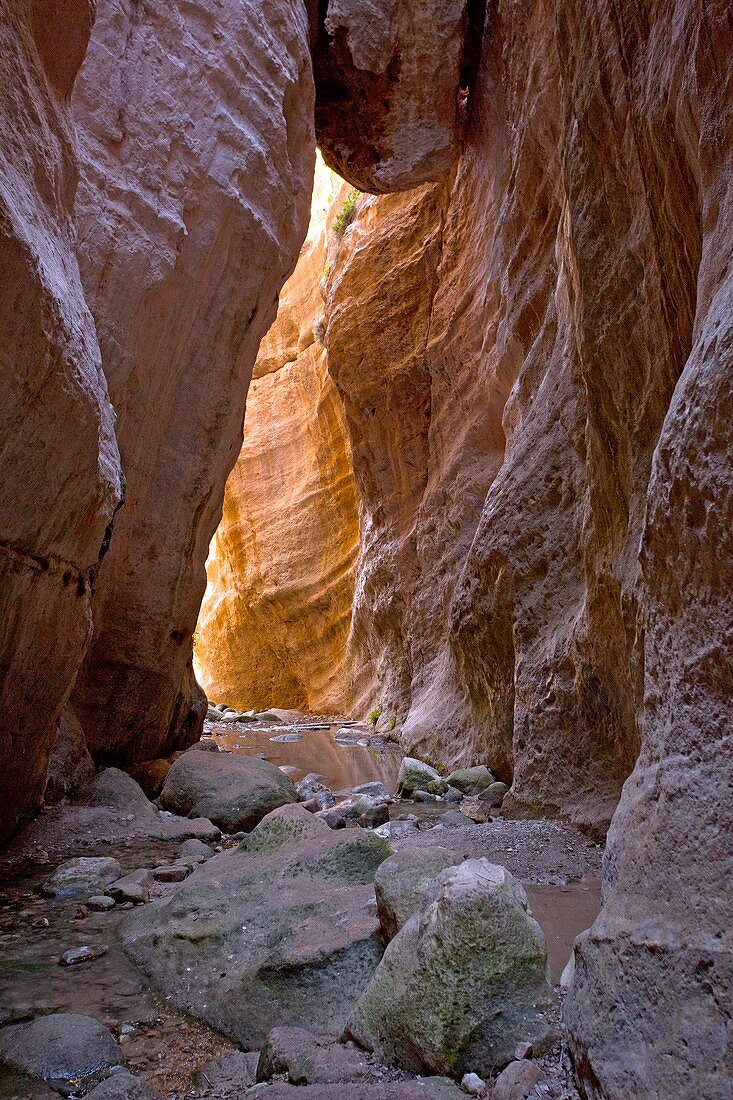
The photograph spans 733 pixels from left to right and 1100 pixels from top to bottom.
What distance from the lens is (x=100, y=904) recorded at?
3773 mm

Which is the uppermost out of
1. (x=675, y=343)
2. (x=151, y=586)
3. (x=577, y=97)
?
(x=577, y=97)

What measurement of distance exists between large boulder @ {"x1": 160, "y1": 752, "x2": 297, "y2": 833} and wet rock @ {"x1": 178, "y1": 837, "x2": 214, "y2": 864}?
0.65 metres

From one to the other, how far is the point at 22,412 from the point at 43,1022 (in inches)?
91.1

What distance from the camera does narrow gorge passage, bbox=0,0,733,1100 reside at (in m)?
2.06

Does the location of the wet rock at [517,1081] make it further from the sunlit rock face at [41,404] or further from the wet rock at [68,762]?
the wet rock at [68,762]

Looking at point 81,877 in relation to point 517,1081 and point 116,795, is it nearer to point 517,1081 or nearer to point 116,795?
point 116,795

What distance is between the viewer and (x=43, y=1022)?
7.89 feet

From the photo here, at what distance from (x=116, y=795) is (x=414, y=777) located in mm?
Answer: 2615

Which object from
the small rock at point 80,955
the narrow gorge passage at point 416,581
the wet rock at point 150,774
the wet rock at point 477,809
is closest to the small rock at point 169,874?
the narrow gorge passage at point 416,581

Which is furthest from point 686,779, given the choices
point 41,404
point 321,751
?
point 321,751

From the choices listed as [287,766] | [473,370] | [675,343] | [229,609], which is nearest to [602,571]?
[675,343]

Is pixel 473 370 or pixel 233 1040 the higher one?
pixel 473 370

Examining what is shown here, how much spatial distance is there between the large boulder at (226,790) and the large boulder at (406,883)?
2997 mm

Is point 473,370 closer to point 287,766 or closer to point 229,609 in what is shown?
point 287,766
